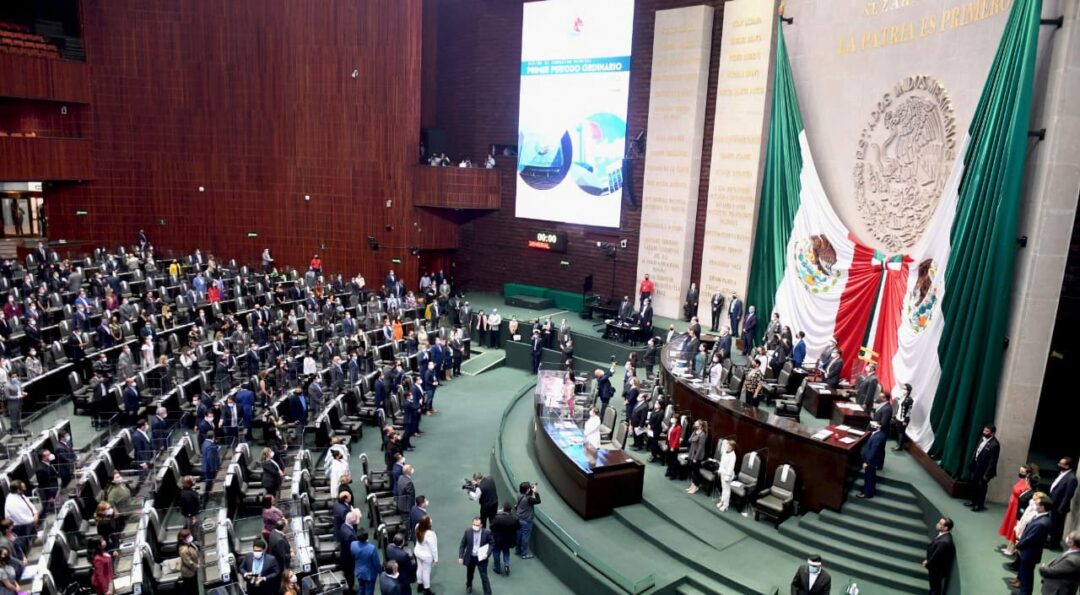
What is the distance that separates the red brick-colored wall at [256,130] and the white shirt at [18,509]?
17601 mm

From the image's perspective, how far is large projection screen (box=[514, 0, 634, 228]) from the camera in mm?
23844

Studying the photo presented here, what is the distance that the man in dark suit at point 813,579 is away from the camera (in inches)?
336

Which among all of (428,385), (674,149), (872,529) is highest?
(674,149)

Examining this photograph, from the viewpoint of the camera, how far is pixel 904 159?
13.9 m

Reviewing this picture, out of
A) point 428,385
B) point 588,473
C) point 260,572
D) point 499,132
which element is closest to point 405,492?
point 260,572

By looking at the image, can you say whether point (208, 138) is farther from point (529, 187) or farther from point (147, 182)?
point (529, 187)

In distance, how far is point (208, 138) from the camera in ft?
87.2

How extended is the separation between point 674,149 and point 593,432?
12.8 meters

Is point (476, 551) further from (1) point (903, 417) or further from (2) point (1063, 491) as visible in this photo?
(1) point (903, 417)

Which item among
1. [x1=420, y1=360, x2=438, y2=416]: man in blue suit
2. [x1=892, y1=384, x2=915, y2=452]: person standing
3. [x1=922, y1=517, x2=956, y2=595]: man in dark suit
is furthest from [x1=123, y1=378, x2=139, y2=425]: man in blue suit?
[x1=892, y1=384, x2=915, y2=452]: person standing

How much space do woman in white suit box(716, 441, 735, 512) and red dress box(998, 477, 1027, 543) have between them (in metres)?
3.62

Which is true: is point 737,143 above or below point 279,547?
above

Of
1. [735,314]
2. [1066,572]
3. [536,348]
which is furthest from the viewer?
[536,348]

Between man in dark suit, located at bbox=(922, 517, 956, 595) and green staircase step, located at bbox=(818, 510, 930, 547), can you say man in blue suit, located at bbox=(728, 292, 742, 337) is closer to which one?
green staircase step, located at bbox=(818, 510, 930, 547)
